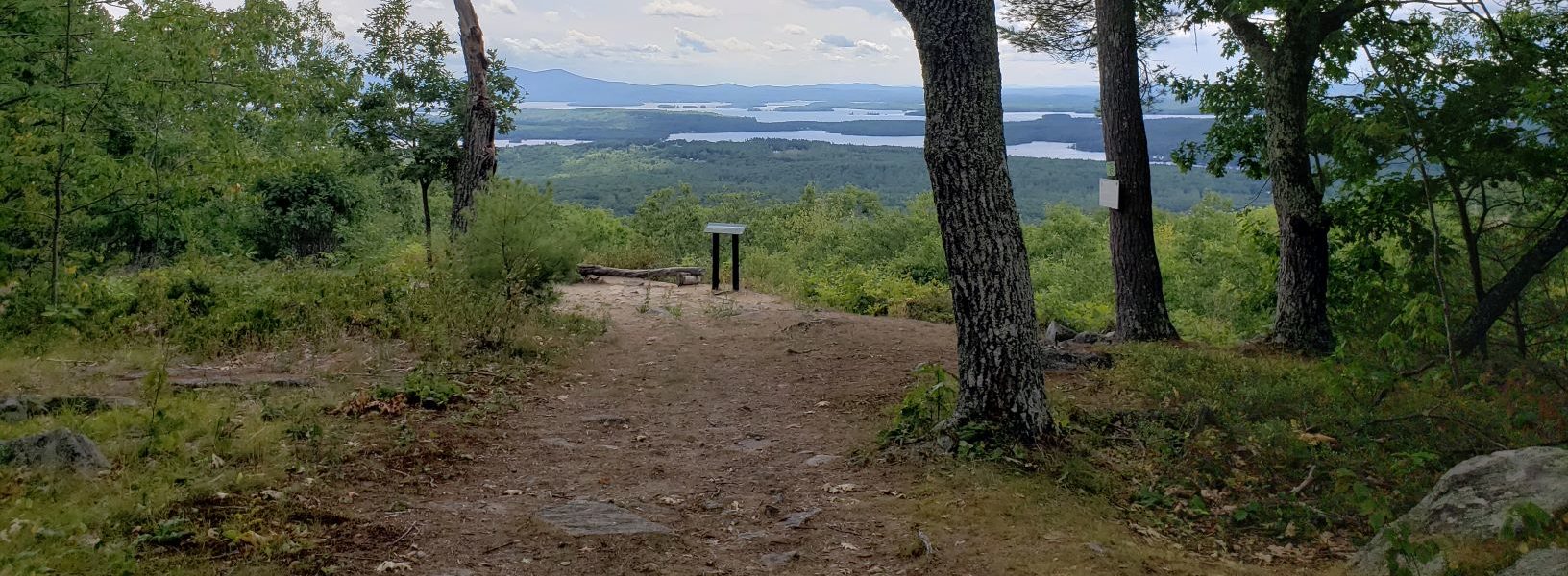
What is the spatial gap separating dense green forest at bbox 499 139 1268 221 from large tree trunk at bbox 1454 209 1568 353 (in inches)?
1567

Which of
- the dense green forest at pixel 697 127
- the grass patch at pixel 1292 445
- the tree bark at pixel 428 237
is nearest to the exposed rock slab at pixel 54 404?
the tree bark at pixel 428 237

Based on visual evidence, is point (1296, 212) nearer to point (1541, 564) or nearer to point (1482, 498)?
point (1482, 498)

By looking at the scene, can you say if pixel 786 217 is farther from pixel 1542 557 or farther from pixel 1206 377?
pixel 1542 557

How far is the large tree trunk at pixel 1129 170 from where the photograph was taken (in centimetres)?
962

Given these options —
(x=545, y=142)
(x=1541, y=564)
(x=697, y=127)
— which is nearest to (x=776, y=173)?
(x=545, y=142)

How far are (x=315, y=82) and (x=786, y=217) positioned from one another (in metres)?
31.1

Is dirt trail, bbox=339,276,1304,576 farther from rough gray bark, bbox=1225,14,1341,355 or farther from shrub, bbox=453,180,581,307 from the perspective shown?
rough gray bark, bbox=1225,14,1341,355

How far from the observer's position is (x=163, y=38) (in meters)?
8.05

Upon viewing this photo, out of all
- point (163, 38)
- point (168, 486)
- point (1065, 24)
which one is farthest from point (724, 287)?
point (168, 486)

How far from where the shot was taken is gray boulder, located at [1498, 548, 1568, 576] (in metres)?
3.31

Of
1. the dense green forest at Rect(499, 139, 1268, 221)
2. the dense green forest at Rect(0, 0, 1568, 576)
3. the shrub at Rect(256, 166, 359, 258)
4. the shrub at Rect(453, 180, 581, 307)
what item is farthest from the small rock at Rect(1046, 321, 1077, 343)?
the dense green forest at Rect(499, 139, 1268, 221)

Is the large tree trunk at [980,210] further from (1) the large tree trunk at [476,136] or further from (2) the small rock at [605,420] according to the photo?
(1) the large tree trunk at [476,136]

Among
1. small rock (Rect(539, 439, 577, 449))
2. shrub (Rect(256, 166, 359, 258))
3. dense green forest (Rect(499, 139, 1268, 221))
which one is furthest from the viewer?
dense green forest (Rect(499, 139, 1268, 221))

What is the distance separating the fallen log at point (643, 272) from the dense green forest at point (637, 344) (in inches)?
88.0
